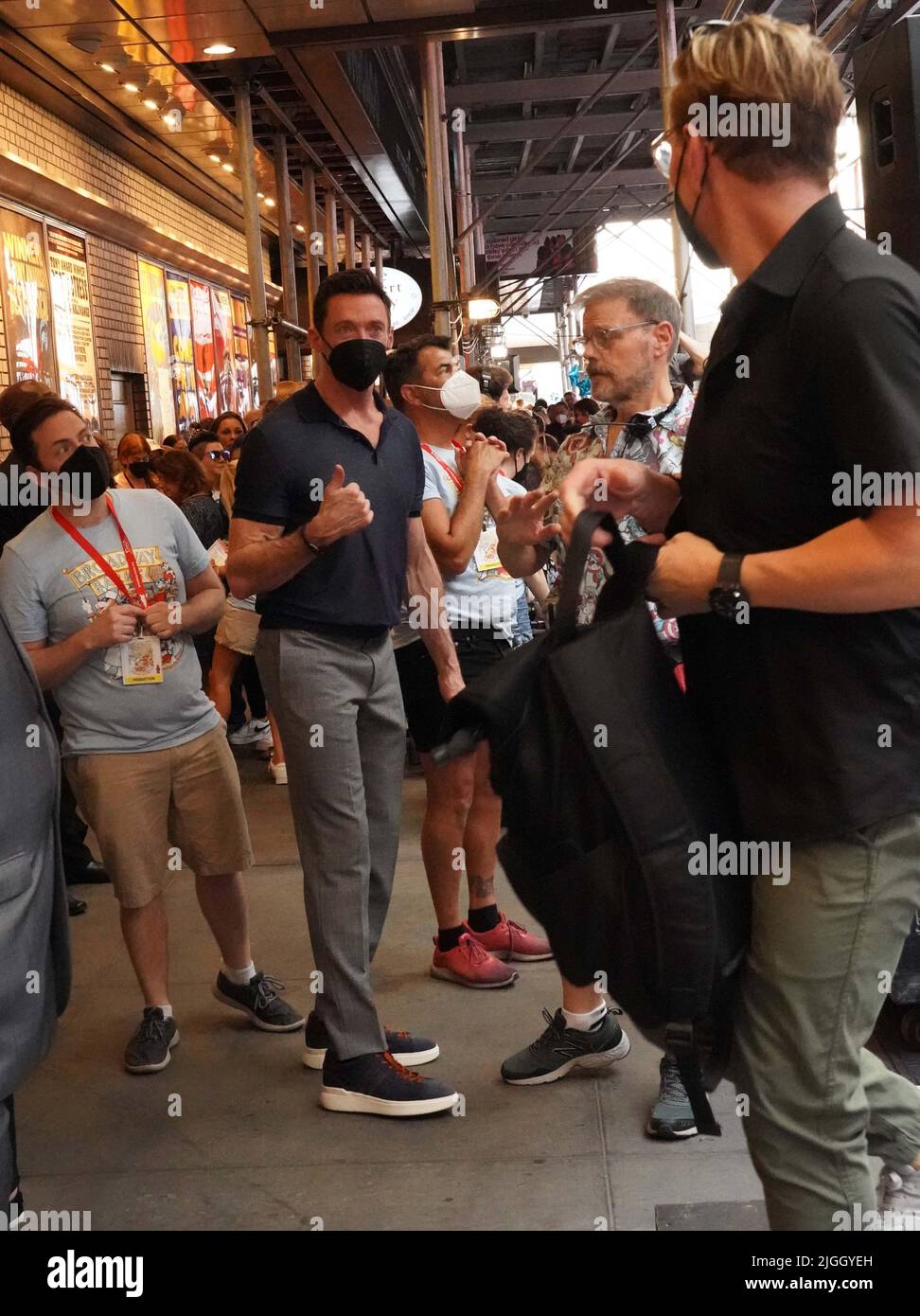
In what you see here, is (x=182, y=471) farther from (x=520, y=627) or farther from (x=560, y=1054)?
(x=560, y=1054)

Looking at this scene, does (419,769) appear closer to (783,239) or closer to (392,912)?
(392,912)

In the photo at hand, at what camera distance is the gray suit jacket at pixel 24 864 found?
1930 millimetres

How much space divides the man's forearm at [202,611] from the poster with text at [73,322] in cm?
748

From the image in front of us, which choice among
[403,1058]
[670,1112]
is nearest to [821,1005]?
[670,1112]

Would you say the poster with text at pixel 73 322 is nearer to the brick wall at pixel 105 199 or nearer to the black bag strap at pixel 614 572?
the brick wall at pixel 105 199

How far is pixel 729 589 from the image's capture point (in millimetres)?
1661

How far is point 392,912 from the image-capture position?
487cm

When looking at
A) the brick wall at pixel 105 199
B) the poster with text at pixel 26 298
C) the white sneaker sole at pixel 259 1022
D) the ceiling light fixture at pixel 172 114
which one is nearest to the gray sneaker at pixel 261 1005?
the white sneaker sole at pixel 259 1022

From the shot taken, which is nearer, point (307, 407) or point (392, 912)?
point (307, 407)

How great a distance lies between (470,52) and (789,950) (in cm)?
1520

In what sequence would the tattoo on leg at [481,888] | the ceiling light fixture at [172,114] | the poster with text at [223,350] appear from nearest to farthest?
1. the tattoo on leg at [481,888]
2. the ceiling light fixture at [172,114]
3. the poster with text at [223,350]

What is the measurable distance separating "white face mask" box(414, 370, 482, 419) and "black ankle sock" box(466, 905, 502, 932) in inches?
64.1

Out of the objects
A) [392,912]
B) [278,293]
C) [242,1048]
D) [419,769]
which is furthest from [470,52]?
[242,1048]
